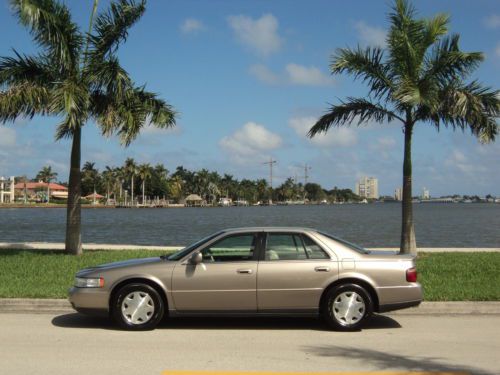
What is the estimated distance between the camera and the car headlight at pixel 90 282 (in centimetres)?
798

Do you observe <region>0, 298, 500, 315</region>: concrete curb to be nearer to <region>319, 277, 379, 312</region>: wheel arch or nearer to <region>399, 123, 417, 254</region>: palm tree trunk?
<region>319, 277, 379, 312</region>: wheel arch

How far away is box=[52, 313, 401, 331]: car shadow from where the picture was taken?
8352 mm

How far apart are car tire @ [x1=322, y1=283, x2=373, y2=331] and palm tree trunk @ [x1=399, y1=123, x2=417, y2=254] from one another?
8.29 meters

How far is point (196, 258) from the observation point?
310 inches

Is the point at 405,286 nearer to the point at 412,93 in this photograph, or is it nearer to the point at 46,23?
the point at 412,93

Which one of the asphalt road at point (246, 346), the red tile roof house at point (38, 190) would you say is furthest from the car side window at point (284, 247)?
the red tile roof house at point (38, 190)

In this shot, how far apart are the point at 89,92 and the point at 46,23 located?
82.2 inches

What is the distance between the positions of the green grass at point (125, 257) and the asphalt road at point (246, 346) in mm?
1187

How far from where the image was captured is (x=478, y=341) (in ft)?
24.4

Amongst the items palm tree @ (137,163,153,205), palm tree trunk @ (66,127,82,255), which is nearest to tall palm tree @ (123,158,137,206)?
palm tree @ (137,163,153,205)

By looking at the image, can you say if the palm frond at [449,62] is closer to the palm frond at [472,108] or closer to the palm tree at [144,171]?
the palm frond at [472,108]

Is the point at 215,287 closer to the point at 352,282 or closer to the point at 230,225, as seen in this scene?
the point at 352,282

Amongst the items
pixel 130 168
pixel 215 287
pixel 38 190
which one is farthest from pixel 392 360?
pixel 38 190

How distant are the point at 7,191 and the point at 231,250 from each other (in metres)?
187
